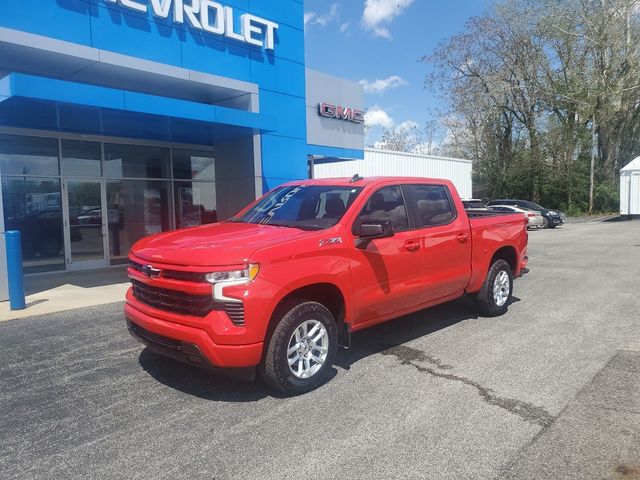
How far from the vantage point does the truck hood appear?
4.00m

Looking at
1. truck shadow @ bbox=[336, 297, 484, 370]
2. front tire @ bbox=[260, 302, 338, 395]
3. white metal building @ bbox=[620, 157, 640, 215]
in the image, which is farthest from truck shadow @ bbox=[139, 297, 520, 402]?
white metal building @ bbox=[620, 157, 640, 215]

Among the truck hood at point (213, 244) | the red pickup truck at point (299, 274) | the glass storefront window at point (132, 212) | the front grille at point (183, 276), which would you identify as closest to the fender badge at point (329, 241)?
the red pickup truck at point (299, 274)

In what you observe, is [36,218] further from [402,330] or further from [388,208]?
[388,208]

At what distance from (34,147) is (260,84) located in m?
5.41

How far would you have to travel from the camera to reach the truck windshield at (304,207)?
16.6ft

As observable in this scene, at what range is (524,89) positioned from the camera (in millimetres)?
38281

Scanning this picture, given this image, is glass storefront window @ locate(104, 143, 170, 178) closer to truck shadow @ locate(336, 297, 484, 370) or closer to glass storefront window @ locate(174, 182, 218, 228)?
glass storefront window @ locate(174, 182, 218, 228)

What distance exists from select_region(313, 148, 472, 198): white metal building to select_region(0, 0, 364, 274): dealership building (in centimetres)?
629

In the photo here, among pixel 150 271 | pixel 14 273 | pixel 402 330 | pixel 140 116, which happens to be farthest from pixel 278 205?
pixel 140 116

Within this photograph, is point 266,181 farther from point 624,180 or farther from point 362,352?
point 624,180

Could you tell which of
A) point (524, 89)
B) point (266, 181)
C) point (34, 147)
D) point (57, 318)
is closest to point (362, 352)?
point (57, 318)

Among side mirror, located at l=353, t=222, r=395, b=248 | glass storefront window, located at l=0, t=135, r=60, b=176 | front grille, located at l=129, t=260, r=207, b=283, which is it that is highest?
glass storefront window, located at l=0, t=135, r=60, b=176

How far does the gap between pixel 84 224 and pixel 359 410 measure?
10460mm

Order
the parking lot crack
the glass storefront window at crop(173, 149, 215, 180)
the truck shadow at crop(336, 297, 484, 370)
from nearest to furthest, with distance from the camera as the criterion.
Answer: the parking lot crack → the truck shadow at crop(336, 297, 484, 370) → the glass storefront window at crop(173, 149, 215, 180)
